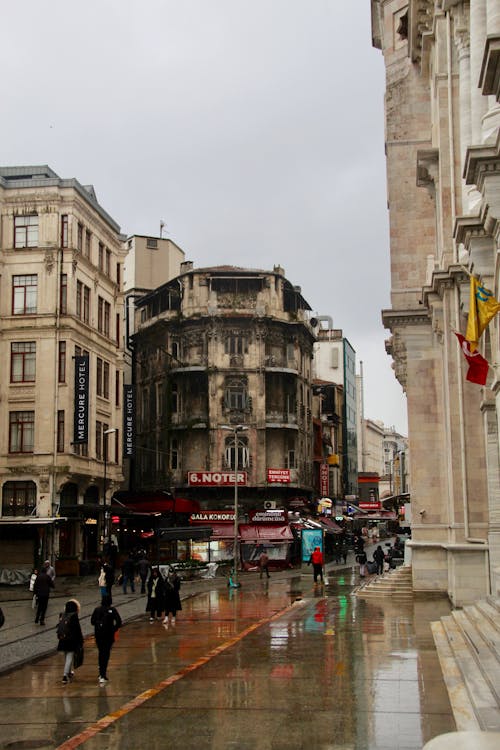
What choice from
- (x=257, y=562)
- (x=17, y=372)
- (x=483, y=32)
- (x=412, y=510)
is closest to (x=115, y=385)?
(x=17, y=372)

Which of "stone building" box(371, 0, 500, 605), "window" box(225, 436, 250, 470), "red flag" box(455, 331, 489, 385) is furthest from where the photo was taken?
"window" box(225, 436, 250, 470)

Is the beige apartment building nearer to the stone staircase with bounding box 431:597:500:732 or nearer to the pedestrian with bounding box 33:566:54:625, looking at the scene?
the pedestrian with bounding box 33:566:54:625

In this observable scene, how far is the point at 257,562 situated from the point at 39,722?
134 feet

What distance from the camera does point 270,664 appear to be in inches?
672

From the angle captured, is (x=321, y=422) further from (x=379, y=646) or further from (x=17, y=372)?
(x=379, y=646)

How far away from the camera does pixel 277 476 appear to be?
211 ft

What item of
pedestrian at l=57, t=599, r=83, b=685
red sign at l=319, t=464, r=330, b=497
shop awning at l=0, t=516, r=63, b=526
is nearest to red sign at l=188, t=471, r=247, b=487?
shop awning at l=0, t=516, r=63, b=526

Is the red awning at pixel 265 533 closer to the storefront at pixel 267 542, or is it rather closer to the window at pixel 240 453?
the storefront at pixel 267 542

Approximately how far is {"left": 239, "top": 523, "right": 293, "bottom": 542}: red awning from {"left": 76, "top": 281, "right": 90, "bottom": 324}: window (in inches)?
613

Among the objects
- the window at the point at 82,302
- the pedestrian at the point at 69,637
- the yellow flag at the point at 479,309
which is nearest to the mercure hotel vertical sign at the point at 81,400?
the window at the point at 82,302

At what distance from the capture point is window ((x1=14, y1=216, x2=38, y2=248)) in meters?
50.3

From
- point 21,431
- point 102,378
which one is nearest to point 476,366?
point 21,431

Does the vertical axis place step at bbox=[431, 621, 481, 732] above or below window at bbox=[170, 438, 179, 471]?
below

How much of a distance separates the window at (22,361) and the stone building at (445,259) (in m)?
21.5
